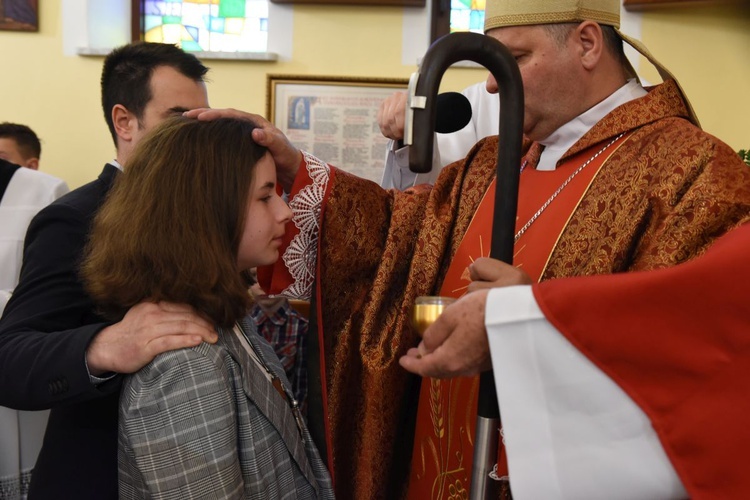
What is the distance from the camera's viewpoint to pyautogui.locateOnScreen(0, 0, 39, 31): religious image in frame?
5.57 metres

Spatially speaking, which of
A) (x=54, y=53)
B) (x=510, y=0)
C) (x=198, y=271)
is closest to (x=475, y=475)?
(x=198, y=271)

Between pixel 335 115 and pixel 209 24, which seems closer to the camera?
pixel 335 115

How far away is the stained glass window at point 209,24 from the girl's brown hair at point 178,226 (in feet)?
13.8

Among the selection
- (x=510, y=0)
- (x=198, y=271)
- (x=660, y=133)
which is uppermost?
(x=510, y=0)

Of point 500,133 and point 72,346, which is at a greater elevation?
point 500,133

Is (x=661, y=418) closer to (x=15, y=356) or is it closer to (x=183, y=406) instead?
(x=183, y=406)

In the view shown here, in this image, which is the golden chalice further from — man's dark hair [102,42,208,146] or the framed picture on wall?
the framed picture on wall

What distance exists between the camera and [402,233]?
215 centimetres

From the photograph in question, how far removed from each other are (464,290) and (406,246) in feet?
0.77

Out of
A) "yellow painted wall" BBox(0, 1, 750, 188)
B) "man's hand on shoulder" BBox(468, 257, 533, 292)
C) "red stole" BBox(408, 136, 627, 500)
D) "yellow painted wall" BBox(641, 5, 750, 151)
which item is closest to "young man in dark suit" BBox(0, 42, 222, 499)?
"man's hand on shoulder" BBox(468, 257, 533, 292)

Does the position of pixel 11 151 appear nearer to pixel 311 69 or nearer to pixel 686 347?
pixel 311 69

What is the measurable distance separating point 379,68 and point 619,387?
4.29m

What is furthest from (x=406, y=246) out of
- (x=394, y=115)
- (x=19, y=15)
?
(x=19, y=15)

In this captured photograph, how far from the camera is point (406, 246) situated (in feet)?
7.07
